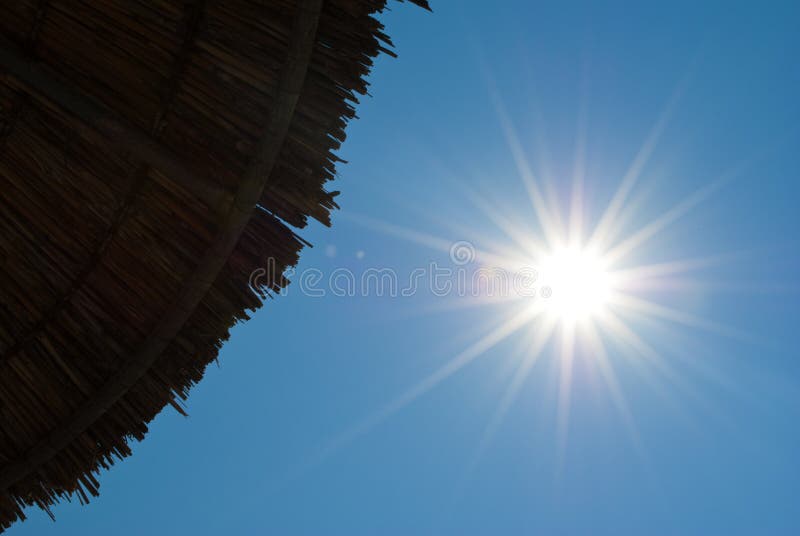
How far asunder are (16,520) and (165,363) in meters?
1.21

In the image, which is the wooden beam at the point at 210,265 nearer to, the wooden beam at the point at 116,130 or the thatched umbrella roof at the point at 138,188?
the thatched umbrella roof at the point at 138,188

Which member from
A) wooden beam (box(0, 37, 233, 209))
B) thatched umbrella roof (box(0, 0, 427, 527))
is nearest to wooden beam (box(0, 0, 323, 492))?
thatched umbrella roof (box(0, 0, 427, 527))

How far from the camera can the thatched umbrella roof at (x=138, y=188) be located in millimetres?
2029

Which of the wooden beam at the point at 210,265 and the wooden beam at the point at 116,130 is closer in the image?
the wooden beam at the point at 210,265

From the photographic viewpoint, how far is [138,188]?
2.33m

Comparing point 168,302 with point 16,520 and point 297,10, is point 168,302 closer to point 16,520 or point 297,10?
point 297,10

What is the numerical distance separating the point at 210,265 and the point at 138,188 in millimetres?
440

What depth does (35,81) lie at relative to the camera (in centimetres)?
208

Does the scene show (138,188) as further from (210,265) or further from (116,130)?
(210,265)

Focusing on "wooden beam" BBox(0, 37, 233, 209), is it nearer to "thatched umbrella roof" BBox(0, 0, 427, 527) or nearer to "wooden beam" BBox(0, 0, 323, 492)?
"thatched umbrella roof" BBox(0, 0, 427, 527)

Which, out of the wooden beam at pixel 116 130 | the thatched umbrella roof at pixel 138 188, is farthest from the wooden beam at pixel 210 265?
the wooden beam at pixel 116 130

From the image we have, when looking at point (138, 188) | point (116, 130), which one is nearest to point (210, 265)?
point (138, 188)

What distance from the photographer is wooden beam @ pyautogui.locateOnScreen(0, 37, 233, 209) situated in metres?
2.07

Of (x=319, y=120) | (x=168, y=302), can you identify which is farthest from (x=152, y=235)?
(x=319, y=120)
